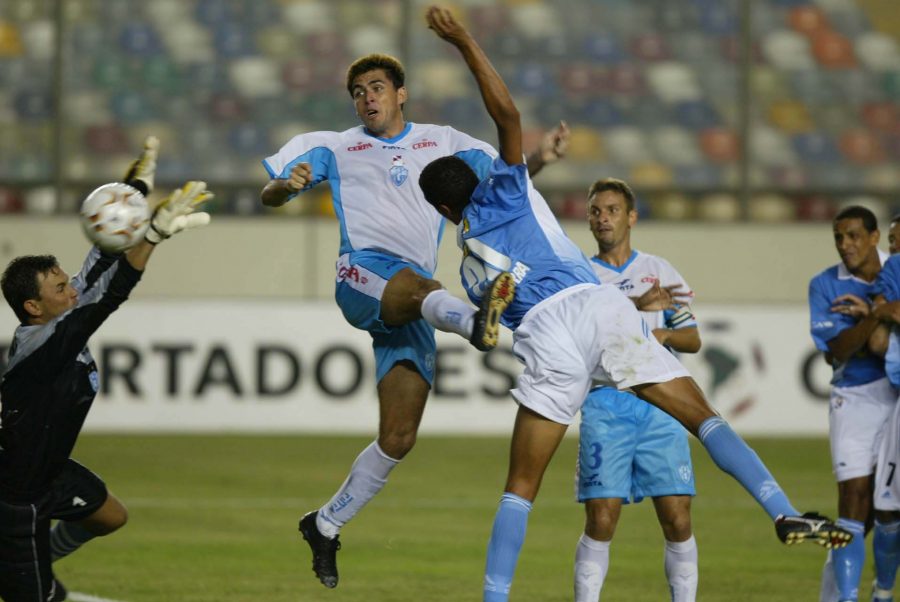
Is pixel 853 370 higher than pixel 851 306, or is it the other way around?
pixel 851 306

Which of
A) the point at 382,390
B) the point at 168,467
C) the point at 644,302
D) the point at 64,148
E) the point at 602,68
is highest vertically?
the point at 602,68

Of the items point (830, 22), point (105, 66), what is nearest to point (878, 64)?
point (830, 22)

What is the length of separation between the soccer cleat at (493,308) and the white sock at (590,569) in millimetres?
1213

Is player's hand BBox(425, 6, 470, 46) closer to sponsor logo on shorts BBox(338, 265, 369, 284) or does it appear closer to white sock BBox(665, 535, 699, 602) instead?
sponsor logo on shorts BBox(338, 265, 369, 284)

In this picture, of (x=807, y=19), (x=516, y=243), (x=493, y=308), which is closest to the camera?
(x=493, y=308)

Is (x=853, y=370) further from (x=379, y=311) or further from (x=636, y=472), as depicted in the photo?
(x=379, y=311)

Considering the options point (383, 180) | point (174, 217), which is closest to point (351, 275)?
point (383, 180)

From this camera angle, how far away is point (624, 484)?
713cm

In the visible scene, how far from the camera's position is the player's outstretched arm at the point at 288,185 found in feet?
23.8

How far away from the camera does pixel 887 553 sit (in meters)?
7.57

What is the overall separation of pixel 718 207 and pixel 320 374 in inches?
227

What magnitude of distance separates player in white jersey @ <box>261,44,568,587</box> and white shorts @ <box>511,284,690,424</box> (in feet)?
3.61

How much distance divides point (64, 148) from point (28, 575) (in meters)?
11.8

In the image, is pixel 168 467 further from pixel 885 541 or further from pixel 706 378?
pixel 885 541
